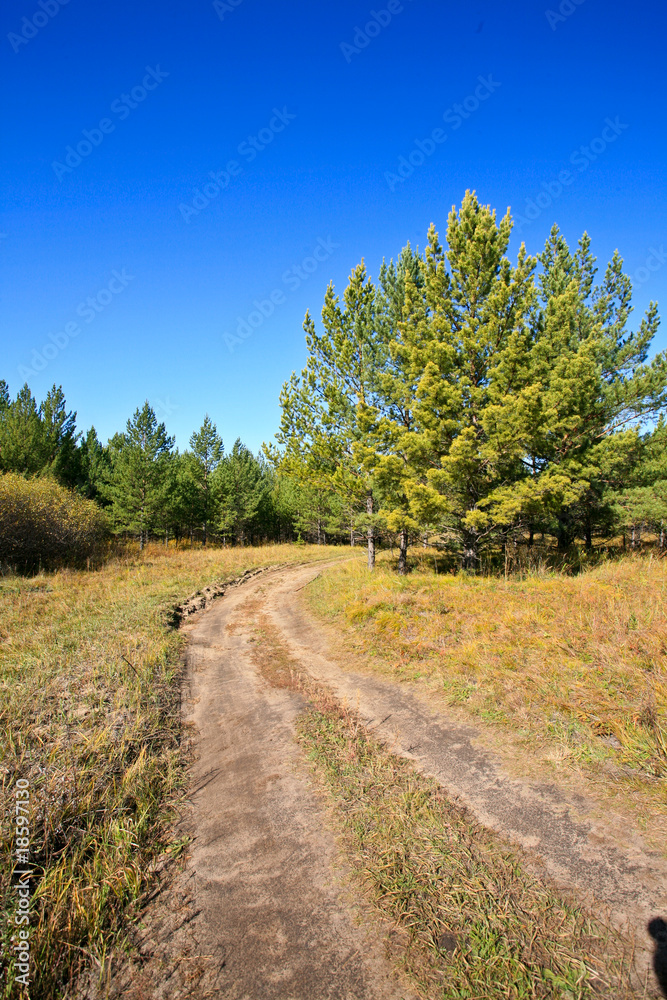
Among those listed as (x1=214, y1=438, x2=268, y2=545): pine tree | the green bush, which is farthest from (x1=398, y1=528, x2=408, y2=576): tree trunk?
(x1=214, y1=438, x2=268, y2=545): pine tree

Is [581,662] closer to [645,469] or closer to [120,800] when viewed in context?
[120,800]

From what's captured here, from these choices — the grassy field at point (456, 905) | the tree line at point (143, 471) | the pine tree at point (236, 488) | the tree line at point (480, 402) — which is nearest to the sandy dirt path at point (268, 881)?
the grassy field at point (456, 905)

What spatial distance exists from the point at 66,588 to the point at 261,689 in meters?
11.2

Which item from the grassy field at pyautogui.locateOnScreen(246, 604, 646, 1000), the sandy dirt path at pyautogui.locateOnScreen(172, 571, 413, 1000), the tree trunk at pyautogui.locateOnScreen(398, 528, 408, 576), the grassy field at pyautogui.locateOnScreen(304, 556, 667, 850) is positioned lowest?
the sandy dirt path at pyautogui.locateOnScreen(172, 571, 413, 1000)

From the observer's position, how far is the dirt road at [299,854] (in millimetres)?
2684

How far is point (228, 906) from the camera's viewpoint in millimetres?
3145

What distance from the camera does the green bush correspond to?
1809 centimetres

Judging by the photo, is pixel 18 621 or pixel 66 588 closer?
pixel 18 621

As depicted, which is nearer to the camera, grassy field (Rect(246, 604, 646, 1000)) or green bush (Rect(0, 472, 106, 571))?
grassy field (Rect(246, 604, 646, 1000))

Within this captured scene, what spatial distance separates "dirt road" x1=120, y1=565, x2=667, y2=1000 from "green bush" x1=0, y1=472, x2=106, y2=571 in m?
17.0

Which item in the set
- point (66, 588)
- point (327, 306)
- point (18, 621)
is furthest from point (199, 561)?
Answer: point (327, 306)

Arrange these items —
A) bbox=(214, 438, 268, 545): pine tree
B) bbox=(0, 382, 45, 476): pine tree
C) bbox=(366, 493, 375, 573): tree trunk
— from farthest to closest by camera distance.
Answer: bbox=(214, 438, 268, 545): pine tree → bbox=(0, 382, 45, 476): pine tree → bbox=(366, 493, 375, 573): tree trunk

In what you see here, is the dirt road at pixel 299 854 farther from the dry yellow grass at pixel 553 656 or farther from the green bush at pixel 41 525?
the green bush at pixel 41 525

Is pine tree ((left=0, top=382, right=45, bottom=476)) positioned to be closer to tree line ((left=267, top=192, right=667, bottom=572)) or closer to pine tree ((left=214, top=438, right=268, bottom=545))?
pine tree ((left=214, top=438, right=268, bottom=545))
